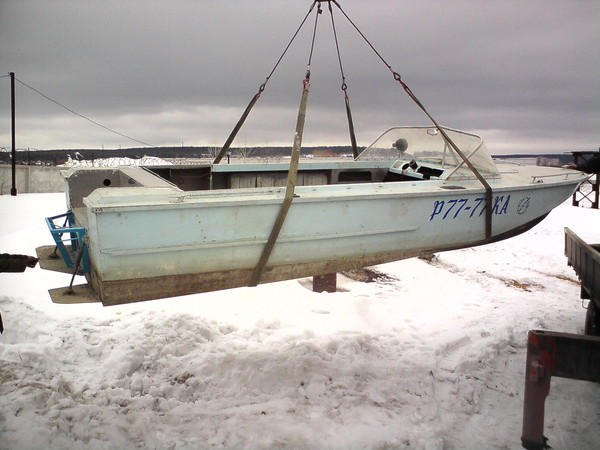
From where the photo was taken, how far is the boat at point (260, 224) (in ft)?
10.2

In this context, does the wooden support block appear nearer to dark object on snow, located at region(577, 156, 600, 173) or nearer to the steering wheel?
the steering wheel

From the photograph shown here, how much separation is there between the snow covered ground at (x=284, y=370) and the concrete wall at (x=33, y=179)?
16.0m

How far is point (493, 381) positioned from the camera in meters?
4.04

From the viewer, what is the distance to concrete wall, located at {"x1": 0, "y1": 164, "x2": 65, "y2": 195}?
19312mm

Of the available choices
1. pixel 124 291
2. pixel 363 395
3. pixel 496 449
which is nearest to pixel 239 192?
pixel 124 291

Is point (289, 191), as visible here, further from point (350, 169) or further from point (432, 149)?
point (432, 149)

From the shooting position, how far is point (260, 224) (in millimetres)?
3402

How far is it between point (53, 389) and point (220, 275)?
5.34 ft

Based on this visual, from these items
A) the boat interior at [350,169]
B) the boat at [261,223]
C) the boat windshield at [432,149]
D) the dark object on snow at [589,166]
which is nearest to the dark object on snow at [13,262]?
the boat at [261,223]

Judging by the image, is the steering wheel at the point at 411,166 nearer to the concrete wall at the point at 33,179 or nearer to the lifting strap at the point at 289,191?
the lifting strap at the point at 289,191

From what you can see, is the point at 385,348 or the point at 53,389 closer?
the point at 53,389

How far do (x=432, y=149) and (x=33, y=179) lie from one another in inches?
770

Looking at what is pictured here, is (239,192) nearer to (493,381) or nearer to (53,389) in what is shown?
(53,389)

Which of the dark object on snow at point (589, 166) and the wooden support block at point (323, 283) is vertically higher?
the dark object on snow at point (589, 166)
